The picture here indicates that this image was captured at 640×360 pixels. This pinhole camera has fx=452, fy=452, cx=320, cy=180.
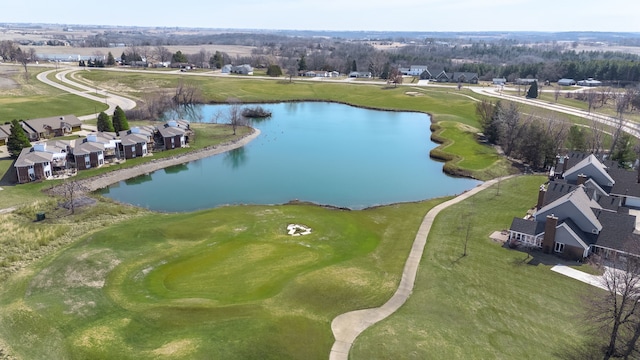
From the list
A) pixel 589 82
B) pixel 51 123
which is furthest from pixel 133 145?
pixel 589 82

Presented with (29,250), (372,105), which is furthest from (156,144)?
(372,105)

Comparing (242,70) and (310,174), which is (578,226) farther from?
(242,70)

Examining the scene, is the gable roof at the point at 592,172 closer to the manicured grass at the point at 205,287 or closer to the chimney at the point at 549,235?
the chimney at the point at 549,235

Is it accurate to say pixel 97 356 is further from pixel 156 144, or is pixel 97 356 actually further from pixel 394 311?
pixel 156 144

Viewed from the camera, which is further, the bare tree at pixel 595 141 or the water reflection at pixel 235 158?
the water reflection at pixel 235 158

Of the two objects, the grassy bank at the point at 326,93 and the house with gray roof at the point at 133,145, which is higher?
the grassy bank at the point at 326,93

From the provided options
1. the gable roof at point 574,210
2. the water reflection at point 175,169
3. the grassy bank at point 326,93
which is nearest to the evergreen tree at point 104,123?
the water reflection at point 175,169

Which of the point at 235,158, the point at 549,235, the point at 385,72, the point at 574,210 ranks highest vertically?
the point at 385,72
